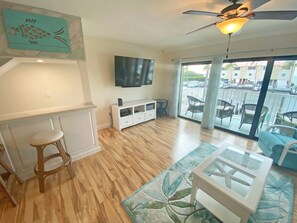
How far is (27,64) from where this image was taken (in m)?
2.29

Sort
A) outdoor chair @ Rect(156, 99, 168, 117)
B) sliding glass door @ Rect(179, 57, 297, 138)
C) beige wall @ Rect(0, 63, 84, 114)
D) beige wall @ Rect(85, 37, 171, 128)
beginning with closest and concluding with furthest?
beige wall @ Rect(0, 63, 84, 114) < sliding glass door @ Rect(179, 57, 297, 138) < beige wall @ Rect(85, 37, 171, 128) < outdoor chair @ Rect(156, 99, 168, 117)

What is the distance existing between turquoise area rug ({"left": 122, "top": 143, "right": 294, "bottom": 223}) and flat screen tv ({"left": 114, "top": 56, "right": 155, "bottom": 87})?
2396mm

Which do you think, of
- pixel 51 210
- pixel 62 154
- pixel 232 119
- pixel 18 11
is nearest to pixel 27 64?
pixel 18 11

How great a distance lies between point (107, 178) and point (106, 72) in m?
2.46

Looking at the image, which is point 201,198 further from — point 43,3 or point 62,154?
point 43,3

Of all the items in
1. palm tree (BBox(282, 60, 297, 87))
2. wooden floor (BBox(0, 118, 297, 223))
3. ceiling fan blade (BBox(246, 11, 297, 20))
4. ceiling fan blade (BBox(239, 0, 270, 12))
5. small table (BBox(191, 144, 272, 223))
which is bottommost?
wooden floor (BBox(0, 118, 297, 223))

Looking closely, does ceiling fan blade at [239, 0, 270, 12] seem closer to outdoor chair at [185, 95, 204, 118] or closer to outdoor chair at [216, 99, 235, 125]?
outdoor chair at [216, 99, 235, 125]

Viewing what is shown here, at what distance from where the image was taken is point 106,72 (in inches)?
129

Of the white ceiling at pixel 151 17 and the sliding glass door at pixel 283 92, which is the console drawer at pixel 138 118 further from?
the sliding glass door at pixel 283 92

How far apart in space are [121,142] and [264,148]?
8.57 feet

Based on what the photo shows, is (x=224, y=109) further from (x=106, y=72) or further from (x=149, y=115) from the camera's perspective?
(x=106, y=72)

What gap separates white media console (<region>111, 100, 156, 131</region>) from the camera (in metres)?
3.31

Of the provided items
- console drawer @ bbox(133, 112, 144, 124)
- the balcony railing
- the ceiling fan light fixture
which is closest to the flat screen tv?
console drawer @ bbox(133, 112, 144, 124)

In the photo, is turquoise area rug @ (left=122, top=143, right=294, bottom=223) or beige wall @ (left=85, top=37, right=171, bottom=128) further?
beige wall @ (left=85, top=37, right=171, bottom=128)
